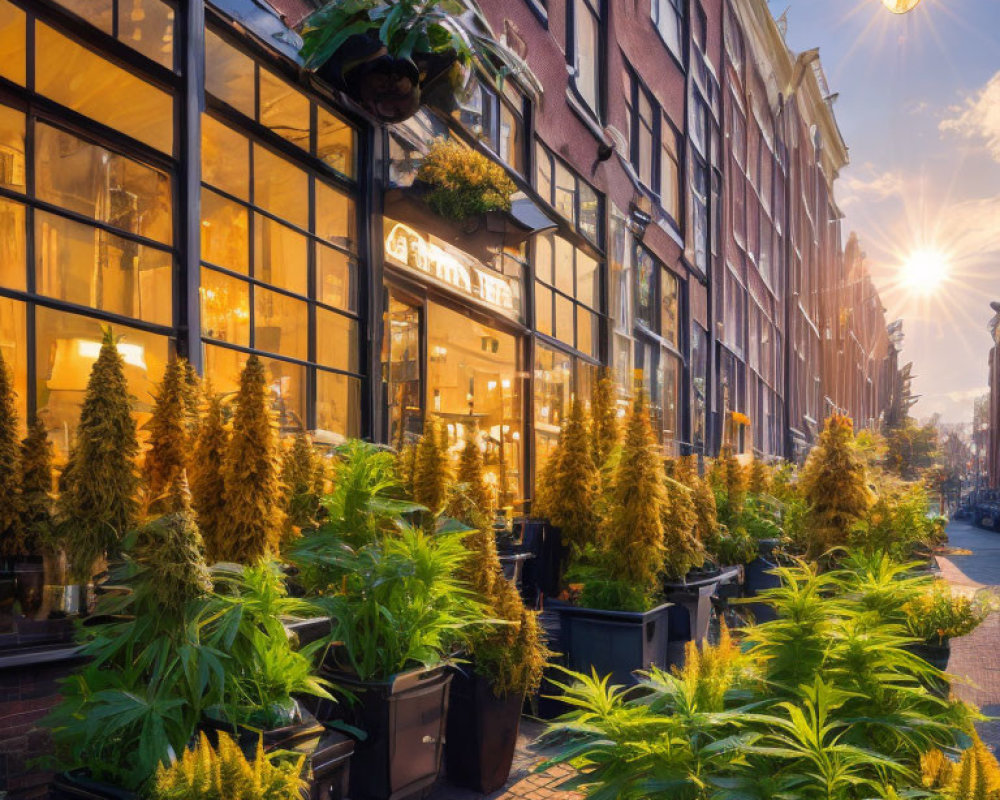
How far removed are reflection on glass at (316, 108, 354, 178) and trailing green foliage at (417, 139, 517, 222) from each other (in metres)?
0.80

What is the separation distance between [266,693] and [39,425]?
164cm

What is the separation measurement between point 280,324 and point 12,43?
2862mm

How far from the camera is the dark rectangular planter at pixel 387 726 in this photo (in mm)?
3953

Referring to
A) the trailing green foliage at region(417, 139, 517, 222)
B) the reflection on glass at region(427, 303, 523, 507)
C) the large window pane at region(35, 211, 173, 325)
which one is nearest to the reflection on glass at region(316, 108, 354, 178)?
the trailing green foliage at region(417, 139, 517, 222)

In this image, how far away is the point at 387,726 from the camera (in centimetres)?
395

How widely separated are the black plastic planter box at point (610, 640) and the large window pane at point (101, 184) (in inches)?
163

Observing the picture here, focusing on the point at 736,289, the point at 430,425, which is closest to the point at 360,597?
the point at 430,425

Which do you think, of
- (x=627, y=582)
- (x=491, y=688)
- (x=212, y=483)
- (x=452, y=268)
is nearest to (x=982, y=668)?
(x=627, y=582)

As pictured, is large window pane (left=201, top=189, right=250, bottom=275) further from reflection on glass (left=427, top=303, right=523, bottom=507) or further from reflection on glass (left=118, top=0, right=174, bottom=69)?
reflection on glass (left=427, top=303, right=523, bottom=507)

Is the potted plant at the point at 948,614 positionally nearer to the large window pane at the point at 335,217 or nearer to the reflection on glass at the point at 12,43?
the large window pane at the point at 335,217

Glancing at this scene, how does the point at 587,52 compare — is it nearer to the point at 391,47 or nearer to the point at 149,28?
the point at 391,47

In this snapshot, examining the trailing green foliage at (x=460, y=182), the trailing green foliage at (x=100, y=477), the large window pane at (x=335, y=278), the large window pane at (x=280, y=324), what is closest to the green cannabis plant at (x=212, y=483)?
the trailing green foliage at (x=100, y=477)

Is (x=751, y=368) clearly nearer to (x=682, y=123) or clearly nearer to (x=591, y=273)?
(x=682, y=123)

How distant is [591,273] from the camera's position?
14.6 metres
